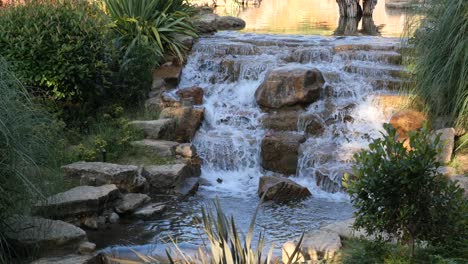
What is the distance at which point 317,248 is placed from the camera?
588 cm

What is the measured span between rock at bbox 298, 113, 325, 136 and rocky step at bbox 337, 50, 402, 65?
2013 millimetres

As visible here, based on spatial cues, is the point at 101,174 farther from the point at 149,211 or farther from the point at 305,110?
the point at 305,110

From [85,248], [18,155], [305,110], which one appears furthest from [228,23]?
[18,155]

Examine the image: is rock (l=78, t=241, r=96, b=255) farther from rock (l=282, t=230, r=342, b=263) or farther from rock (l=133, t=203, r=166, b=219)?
rock (l=282, t=230, r=342, b=263)

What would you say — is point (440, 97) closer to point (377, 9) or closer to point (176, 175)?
point (176, 175)

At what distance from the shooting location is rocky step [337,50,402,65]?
1141 cm

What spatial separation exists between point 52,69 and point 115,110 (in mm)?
1193

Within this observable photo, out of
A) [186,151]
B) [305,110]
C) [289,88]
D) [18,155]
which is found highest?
[18,155]

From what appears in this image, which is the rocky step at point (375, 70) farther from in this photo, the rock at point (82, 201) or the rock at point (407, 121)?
the rock at point (82, 201)

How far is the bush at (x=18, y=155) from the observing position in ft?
18.0

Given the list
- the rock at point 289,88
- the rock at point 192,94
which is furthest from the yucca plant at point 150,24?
the rock at point 289,88

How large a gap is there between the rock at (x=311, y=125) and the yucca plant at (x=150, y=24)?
2.67 m

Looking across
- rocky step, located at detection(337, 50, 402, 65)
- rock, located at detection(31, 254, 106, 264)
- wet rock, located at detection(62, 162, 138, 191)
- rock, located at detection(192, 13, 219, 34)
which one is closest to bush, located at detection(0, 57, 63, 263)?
rock, located at detection(31, 254, 106, 264)

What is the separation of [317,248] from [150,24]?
7.06 meters
